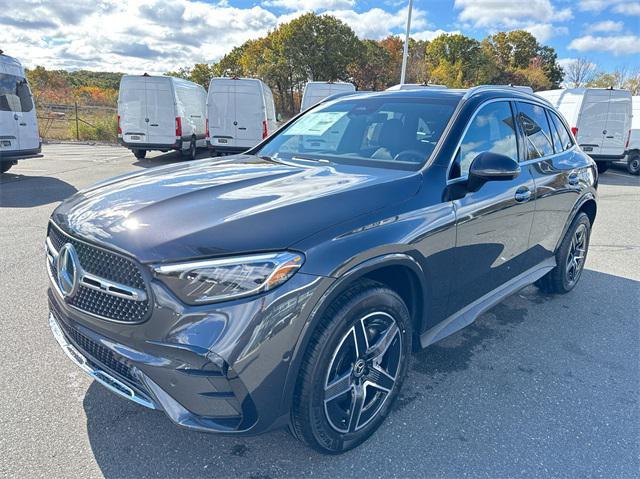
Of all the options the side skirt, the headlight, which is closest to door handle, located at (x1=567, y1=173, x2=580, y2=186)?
the side skirt

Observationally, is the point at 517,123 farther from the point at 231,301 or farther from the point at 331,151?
the point at 231,301

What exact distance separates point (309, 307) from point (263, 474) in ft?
3.01

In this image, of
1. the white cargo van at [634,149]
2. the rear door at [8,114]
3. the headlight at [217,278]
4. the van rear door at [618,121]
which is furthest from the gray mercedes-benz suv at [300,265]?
the white cargo van at [634,149]

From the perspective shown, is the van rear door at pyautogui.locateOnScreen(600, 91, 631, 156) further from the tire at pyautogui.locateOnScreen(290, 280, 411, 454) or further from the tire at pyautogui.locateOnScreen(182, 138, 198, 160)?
the tire at pyautogui.locateOnScreen(290, 280, 411, 454)

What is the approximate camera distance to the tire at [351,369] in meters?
1.98

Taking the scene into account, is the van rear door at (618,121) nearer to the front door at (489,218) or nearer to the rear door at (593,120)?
the rear door at (593,120)

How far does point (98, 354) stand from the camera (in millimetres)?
2016

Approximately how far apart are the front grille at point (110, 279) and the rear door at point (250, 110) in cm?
1134

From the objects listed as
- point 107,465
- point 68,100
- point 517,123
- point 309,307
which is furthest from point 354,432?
point 68,100

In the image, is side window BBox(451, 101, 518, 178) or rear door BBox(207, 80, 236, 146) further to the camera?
rear door BBox(207, 80, 236, 146)

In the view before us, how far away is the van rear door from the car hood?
14.0 metres

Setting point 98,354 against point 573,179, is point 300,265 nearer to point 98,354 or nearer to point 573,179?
point 98,354

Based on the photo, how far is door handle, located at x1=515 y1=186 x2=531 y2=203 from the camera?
3.22 metres

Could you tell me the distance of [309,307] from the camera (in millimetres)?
1854
